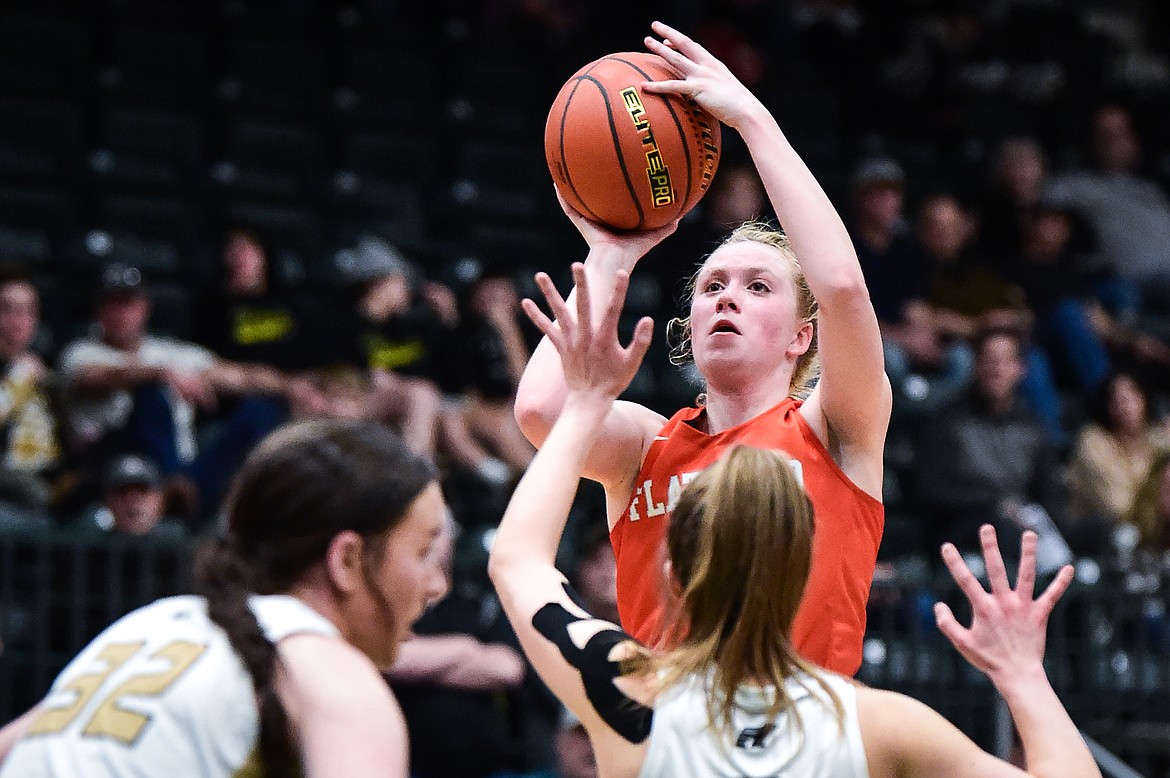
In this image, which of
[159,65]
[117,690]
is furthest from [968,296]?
[117,690]

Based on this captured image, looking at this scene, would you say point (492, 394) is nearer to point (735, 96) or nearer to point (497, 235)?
point (497, 235)

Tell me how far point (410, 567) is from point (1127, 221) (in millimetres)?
9304

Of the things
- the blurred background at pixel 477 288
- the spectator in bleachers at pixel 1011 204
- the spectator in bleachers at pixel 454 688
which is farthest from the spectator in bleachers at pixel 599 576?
the spectator in bleachers at pixel 1011 204

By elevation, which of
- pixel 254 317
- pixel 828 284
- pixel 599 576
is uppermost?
pixel 828 284

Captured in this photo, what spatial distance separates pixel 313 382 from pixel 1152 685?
12.8 ft

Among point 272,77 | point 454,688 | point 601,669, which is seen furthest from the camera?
point 272,77

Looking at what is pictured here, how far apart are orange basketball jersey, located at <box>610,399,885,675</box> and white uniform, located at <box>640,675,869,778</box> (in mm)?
542

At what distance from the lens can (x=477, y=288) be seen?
8031mm

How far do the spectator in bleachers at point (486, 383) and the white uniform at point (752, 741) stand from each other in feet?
17.7

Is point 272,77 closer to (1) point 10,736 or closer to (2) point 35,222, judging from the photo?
(2) point 35,222

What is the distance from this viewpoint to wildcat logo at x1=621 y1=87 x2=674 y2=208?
309 cm

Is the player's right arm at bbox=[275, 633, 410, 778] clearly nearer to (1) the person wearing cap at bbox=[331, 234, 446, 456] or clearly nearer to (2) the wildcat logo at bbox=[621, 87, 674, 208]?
(2) the wildcat logo at bbox=[621, 87, 674, 208]

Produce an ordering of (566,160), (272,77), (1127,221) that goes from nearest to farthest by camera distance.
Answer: (566,160)
(272,77)
(1127,221)

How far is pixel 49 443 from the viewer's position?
6688mm
